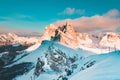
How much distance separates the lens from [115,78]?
68.6 meters

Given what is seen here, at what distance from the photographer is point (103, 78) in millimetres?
71875

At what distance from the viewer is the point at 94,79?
74.4 m

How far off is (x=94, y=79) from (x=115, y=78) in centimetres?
712

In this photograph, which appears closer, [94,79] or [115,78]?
[115,78]

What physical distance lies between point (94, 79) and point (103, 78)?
10.4 ft

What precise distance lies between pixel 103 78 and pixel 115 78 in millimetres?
3965
